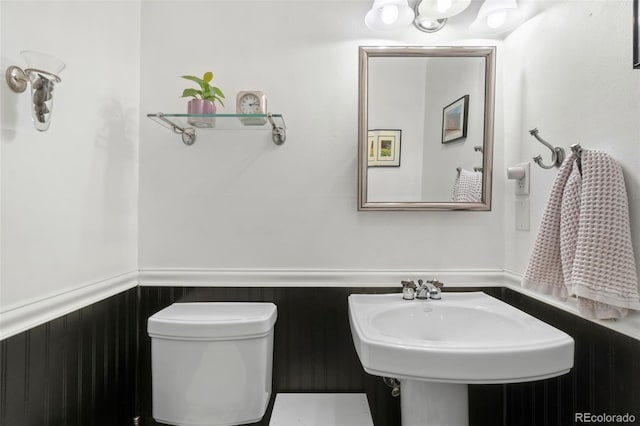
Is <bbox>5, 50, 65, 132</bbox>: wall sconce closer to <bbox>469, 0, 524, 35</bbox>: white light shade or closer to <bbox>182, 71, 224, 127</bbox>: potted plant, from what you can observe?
<bbox>182, 71, 224, 127</bbox>: potted plant

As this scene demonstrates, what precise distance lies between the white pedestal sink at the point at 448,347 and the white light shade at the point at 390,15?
1060mm

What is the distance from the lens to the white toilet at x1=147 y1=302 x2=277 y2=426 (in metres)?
1.17

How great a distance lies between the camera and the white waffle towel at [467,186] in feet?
4.55

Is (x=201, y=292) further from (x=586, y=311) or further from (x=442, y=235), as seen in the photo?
(x=586, y=311)

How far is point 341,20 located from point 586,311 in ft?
4.36

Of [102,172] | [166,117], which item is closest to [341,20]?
[166,117]

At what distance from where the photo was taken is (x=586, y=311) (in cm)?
89

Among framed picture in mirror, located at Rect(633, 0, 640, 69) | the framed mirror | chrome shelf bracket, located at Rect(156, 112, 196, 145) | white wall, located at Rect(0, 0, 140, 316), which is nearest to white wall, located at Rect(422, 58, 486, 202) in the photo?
the framed mirror

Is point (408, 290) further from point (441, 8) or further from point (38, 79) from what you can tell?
point (38, 79)

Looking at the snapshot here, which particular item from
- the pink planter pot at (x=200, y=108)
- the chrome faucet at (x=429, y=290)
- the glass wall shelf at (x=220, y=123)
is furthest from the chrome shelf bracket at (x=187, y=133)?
the chrome faucet at (x=429, y=290)

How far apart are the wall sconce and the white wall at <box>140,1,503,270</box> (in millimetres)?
552

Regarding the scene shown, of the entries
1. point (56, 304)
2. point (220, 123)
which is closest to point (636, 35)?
point (220, 123)

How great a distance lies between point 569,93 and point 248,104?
108 cm

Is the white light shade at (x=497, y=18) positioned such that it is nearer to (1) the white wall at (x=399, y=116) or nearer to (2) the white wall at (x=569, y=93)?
(2) the white wall at (x=569, y=93)
